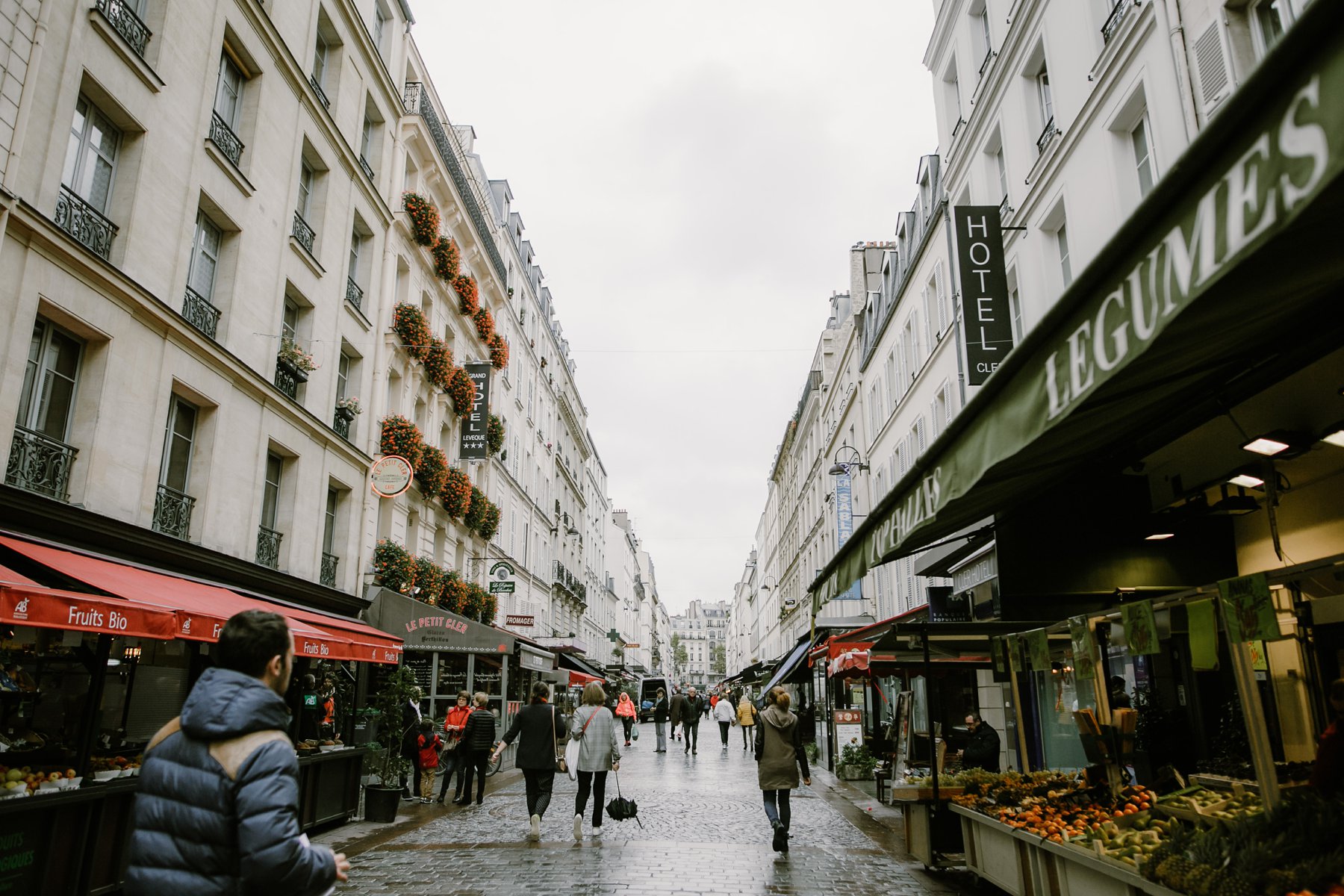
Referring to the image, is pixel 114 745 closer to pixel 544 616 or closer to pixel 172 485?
pixel 172 485

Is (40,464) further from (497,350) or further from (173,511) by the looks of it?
(497,350)

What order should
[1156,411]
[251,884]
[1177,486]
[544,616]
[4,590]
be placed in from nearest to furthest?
1. [251,884]
2. [1156,411]
3. [4,590]
4. [1177,486]
5. [544,616]

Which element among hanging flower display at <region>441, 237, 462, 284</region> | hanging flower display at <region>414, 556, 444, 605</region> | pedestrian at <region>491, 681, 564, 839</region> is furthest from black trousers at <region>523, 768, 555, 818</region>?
hanging flower display at <region>441, 237, 462, 284</region>

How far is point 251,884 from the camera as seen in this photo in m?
2.78

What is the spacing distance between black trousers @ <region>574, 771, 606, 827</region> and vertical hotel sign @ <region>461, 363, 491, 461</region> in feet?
50.5

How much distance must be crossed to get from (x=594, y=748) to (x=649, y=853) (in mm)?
1359

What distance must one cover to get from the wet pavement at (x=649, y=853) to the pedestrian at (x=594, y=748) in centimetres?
A: 40

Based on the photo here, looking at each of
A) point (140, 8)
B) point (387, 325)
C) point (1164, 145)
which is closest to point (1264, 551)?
point (1164, 145)

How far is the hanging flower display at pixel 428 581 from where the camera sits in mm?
20750

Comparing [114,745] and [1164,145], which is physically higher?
[1164,145]

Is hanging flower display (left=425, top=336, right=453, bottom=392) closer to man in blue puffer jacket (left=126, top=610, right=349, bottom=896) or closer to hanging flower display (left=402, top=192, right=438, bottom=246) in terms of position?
Answer: hanging flower display (left=402, top=192, right=438, bottom=246)

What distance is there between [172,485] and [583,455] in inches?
1767

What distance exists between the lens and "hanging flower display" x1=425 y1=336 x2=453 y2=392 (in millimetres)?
22375

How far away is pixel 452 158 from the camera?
81.7 ft
